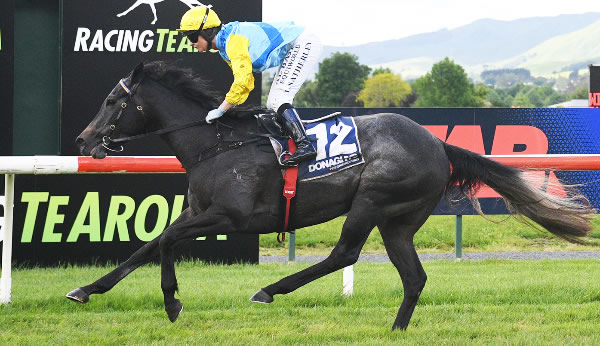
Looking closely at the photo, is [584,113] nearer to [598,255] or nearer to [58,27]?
[598,255]

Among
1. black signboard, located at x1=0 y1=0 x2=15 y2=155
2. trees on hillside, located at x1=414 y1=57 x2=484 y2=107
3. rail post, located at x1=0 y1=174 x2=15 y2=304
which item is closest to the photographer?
rail post, located at x1=0 y1=174 x2=15 y2=304

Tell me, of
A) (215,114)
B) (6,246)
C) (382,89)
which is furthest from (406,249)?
(382,89)

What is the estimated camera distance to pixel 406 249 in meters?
5.38

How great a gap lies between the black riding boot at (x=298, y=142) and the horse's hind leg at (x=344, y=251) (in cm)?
42

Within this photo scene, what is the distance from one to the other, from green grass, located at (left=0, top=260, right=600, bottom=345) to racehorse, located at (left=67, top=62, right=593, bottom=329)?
0.85 feet

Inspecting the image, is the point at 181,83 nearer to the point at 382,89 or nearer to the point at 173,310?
the point at 173,310

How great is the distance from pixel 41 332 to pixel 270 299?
1.34 m

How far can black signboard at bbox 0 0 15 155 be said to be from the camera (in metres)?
7.87

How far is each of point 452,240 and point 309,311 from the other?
586 centimetres

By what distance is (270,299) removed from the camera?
5117 millimetres

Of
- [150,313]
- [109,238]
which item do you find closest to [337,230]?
[109,238]

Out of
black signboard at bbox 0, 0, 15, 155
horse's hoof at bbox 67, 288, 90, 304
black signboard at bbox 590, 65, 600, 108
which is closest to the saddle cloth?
horse's hoof at bbox 67, 288, 90, 304

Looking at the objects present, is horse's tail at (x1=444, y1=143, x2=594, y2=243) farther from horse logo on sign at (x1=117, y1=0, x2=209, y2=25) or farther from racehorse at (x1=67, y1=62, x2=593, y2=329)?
horse logo on sign at (x1=117, y1=0, x2=209, y2=25)

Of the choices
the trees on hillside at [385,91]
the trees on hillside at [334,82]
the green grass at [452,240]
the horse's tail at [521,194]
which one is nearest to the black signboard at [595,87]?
the green grass at [452,240]
